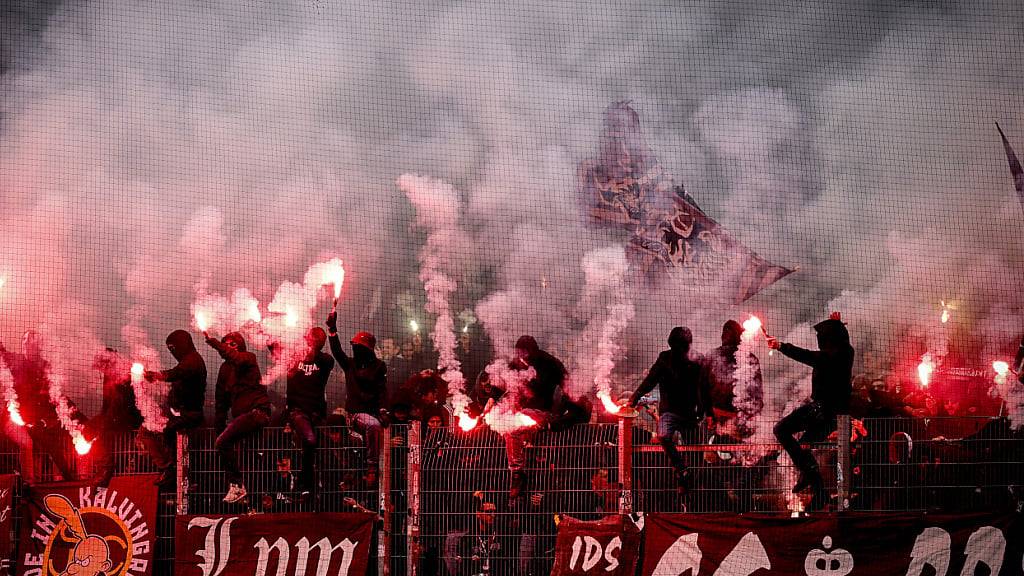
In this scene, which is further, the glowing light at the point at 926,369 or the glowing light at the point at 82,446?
the glowing light at the point at 926,369

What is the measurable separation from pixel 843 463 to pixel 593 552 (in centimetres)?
216

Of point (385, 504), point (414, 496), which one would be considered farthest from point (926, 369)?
point (385, 504)

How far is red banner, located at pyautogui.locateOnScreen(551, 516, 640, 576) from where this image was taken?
8375mm

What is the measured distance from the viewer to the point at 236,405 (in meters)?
9.20

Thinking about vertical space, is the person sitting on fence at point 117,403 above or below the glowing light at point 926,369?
below

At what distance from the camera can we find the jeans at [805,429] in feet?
27.3

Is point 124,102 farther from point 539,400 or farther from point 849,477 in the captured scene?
point 849,477

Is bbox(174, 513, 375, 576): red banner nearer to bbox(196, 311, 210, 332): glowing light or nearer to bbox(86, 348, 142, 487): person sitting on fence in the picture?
bbox(86, 348, 142, 487): person sitting on fence

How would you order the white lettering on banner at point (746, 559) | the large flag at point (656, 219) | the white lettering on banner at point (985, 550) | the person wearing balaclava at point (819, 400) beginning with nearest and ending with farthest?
the white lettering on banner at point (985, 550)
the white lettering on banner at point (746, 559)
the person wearing balaclava at point (819, 400)
the large flag at point (656, 219)

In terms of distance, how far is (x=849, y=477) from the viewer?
27.1 ft

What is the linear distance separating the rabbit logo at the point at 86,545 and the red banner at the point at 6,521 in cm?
37

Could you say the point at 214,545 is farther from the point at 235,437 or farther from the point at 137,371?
the point at 137,371

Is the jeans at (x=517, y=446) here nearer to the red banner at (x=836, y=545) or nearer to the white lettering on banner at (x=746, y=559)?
the red banner at (x=836, y=545)

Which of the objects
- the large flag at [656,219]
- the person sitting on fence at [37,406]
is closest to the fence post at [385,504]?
the person sitting on fence at [37,406]
